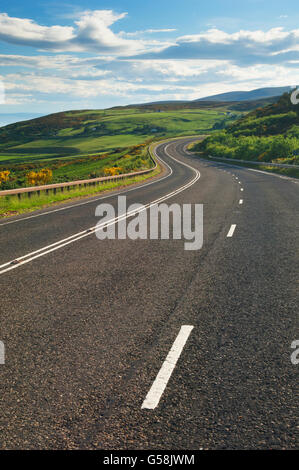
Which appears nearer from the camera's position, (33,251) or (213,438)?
(213,438)

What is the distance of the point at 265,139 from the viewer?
228 feet

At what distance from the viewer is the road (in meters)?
3.30

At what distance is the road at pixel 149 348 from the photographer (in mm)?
3299

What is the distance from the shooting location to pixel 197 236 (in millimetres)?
11094

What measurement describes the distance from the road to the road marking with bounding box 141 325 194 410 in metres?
0.02

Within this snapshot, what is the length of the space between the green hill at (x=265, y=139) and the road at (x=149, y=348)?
36.4 meters

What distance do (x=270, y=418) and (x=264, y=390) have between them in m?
0.41

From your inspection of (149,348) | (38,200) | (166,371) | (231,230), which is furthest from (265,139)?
(166,371)

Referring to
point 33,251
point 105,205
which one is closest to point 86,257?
point 33,251

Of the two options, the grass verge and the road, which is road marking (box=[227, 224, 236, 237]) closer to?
the road

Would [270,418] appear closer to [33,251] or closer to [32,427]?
[32,427]

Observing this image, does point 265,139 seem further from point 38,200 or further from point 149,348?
point 149,348

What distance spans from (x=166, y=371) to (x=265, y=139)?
70282 millimetres

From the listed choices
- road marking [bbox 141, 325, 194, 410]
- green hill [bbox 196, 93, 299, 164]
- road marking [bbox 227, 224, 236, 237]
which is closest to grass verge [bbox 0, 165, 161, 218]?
road marking [bbox 227, 224, 236, 237]
